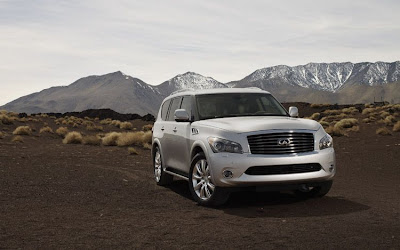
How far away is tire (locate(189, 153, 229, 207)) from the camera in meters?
8.67

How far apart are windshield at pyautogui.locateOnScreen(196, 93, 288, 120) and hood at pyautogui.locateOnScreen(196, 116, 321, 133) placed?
1.91 feet

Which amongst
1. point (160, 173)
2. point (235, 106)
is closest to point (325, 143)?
point (235, 106)

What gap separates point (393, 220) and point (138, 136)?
2087cm


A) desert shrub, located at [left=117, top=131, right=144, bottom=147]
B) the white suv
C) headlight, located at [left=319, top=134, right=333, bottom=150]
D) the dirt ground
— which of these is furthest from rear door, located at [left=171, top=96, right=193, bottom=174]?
desert shrub, located at [left=117, top=131, right=144, bottom=147]

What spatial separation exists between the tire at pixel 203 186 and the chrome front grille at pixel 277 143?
87cm

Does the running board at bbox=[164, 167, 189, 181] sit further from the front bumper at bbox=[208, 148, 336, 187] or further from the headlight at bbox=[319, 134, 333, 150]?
the headlight at bbox=[319, 134, 333, 150]

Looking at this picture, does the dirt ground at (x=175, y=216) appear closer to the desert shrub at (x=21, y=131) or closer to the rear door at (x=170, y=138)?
the rear door at (x=170, y=138)

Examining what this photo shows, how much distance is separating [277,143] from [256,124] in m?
0.48

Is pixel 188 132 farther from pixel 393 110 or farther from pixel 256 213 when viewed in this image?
pixel 393 110

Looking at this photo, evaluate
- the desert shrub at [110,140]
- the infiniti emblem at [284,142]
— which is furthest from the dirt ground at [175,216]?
the desert shrub at [110,140]

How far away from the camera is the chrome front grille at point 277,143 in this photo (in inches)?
333

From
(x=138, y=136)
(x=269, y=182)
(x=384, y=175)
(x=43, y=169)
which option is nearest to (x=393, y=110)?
(x=138, y=136)

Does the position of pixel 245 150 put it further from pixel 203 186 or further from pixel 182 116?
pixel 182 116

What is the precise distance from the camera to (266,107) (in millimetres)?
10422
